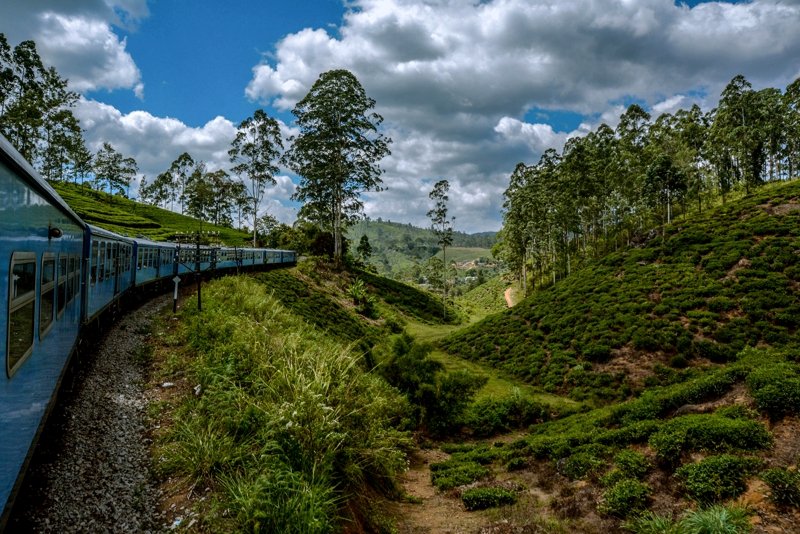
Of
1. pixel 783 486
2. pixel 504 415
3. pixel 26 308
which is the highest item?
pixel 26 308

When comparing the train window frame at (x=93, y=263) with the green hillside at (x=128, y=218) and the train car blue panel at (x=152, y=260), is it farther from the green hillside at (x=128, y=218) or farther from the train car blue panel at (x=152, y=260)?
the green hillside at (x=128, y=218)

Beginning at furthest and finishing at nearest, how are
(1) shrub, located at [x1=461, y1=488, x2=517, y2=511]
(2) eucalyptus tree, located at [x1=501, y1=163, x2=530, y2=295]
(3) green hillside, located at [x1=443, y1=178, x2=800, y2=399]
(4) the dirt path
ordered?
(2) eucalyptus tree, located at [x1=501, y1=163, x2=530, y2=295] < (3) green hillside, located at [x1=443, y1=178, x2=800, y2=399] < (1) shrub, located at [x1=461, y1=488, x2=517, y2=511] < (4) the dirt path

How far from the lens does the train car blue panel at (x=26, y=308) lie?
349cm

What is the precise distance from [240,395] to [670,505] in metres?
8.43

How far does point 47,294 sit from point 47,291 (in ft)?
0.16

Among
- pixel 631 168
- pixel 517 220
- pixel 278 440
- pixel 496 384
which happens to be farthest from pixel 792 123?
pixel 278 440

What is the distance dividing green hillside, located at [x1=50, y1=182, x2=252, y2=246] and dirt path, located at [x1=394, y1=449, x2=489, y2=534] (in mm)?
32407

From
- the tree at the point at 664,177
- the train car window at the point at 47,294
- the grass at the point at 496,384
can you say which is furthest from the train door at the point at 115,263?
the tree at the point at 664,177

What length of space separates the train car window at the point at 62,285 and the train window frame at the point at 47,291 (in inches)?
13.0

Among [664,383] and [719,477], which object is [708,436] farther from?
[664,383]

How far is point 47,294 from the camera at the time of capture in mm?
5328

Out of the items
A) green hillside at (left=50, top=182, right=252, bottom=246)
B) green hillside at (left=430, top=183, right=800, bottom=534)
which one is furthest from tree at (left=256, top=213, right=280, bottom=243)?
green hillside at (left=430, top=183, right=800, bottom=534)

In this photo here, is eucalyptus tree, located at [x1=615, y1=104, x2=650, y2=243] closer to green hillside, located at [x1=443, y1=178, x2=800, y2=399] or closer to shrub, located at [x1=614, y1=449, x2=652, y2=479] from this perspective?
green hillside, located at [x1=443, y1=178, x2=800, y2=399]

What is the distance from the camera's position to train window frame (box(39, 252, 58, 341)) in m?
4.95
